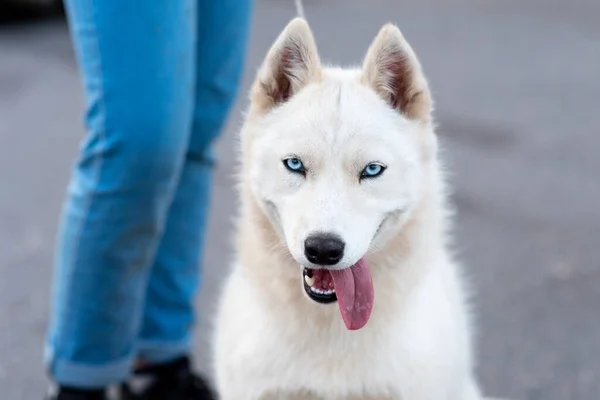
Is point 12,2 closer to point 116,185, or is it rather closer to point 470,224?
point 470,224

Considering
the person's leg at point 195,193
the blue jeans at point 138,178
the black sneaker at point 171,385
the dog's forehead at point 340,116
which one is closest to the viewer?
the dog's forehead at point 340,116

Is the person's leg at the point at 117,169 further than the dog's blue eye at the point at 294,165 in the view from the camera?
Yes

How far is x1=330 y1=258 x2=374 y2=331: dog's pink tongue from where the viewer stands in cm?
204

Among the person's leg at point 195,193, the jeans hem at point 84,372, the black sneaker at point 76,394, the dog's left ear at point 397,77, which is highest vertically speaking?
the dog's left ear at point 397,77

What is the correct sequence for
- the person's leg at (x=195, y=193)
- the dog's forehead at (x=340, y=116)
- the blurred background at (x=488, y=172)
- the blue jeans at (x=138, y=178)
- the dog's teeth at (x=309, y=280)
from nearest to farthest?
1. the dog's forehead at (x=340, y=116)
2. the dog's teeth at (x=309, y=280)
3. the blue jeans at (x=138, y=178)
4. the person's leg at (x=195, y=193)
5. the blurred background at (x=488, y=172)

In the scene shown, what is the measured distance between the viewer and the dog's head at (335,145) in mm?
1942

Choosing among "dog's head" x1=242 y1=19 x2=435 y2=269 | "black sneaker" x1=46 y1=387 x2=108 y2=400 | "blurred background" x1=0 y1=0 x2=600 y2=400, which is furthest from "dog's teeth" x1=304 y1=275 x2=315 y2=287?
"blurred background" x1=0 y1=0 x2=600 y2=400

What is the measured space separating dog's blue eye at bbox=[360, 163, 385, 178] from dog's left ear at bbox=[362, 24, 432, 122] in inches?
7.8

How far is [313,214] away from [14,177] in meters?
3.68

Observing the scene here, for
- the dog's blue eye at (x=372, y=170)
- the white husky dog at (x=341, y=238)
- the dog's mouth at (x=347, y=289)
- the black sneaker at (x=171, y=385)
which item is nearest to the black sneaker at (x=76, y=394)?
the black sneaker at (x=171, y=385)

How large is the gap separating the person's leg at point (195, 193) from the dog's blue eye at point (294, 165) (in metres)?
0.69

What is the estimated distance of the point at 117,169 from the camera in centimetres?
227

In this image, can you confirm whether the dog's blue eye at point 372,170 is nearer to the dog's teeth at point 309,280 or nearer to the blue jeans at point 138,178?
the dog's teeth at point 309,280

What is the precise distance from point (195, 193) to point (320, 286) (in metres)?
0.84
